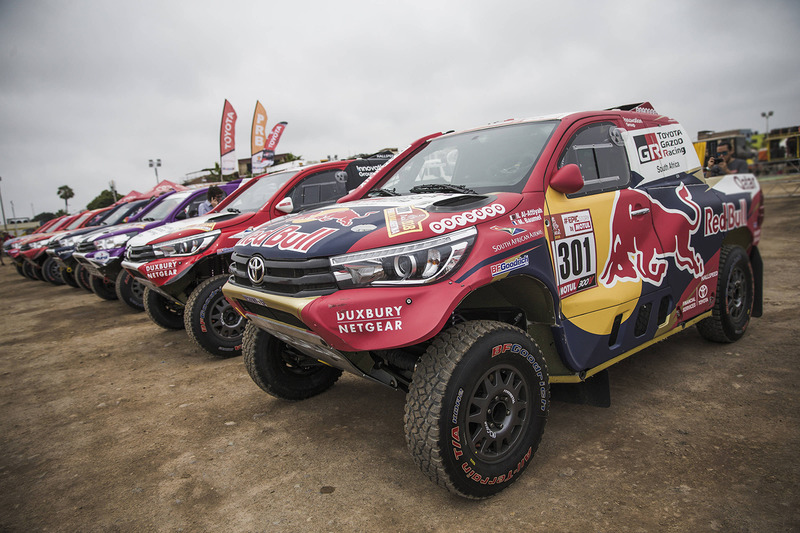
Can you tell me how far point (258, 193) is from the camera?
6219 mm

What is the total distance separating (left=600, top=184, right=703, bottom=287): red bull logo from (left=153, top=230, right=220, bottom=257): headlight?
157 inches

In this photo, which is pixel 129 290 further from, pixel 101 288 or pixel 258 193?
pixel 258 193

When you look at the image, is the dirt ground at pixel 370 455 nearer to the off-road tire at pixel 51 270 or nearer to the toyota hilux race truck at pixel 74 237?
the toyota hilux race truck at pixel 74 237

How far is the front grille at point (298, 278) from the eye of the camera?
2.46 m

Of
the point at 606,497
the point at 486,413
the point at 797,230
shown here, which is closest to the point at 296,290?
the point at 486,413

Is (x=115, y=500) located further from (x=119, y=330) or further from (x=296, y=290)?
(x=119, y=330)

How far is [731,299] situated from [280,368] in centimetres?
400

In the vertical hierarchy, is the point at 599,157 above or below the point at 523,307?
above

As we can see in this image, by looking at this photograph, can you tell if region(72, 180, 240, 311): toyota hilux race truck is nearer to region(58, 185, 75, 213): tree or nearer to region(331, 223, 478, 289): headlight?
region(331, 223, 478, 289): headlight

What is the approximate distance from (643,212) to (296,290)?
7.95 ft

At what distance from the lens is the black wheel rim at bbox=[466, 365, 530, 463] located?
250 centimetres

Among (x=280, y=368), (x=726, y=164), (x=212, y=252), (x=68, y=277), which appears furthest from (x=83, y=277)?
(x=726, y=164)

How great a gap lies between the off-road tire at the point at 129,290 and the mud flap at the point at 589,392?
7.19 m

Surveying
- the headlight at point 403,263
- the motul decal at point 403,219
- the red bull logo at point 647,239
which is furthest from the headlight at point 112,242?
the red bull logo at point 647,239
